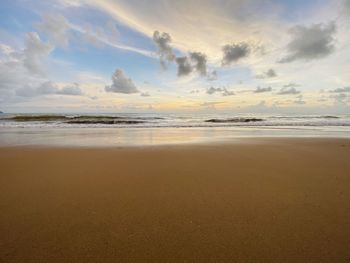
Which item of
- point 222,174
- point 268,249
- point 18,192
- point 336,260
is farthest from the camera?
point 222,174

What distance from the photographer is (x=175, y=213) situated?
9.84ft

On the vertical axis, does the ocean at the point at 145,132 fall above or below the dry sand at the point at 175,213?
below

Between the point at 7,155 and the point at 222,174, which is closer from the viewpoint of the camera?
the point at 222,174

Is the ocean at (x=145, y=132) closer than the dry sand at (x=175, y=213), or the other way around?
the dry sand at (x=175, y=213)

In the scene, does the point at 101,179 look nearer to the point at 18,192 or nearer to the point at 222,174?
the point at 18,192

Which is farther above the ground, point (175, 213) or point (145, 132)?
point (175, 213)

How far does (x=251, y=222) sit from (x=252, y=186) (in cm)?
141

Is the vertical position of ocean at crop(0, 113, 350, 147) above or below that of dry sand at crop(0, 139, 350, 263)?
below

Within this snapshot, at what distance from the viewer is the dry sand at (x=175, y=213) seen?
2207 millimetres

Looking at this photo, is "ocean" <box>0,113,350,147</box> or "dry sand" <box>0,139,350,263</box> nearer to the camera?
"dry sand" <box>0,139,350,263</box>

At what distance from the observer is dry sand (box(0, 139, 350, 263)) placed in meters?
2.21

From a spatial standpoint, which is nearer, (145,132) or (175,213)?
(175,213)

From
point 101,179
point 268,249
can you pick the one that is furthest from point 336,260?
point 101,179

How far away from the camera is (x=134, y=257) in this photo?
2143 millimetres
